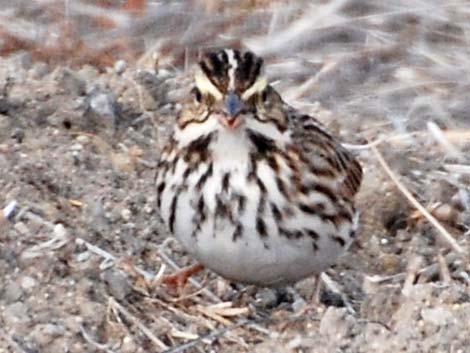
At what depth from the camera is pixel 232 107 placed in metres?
5.54

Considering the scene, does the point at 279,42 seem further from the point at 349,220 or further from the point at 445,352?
the point at 445,352

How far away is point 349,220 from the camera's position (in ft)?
20.2

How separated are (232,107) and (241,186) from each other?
1.03ft

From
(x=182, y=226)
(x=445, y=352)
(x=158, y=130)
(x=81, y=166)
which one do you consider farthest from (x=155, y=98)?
(x=445, y=352)

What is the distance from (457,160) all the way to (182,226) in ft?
7.55

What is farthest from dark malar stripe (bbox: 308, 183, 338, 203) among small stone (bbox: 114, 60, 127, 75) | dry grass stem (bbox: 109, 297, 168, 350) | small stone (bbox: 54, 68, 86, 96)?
small stone (bbox: 114, 60, 127, 75)

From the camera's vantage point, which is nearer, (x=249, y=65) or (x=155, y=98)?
(x=249, y=65)

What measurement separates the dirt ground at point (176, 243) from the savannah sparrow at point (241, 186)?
9.9 inches

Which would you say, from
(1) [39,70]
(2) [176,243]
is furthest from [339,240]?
(1) [39,70]

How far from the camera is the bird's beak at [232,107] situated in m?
5.52

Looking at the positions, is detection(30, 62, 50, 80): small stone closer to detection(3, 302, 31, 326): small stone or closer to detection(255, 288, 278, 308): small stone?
detection(255, 288, 278, 308): small stone

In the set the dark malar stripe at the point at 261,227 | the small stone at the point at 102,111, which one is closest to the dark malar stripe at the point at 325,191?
the dark malar stripe at the point at 261,227

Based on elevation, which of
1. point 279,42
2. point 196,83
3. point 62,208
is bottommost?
point 279,42

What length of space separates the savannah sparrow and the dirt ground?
251 millimetres
